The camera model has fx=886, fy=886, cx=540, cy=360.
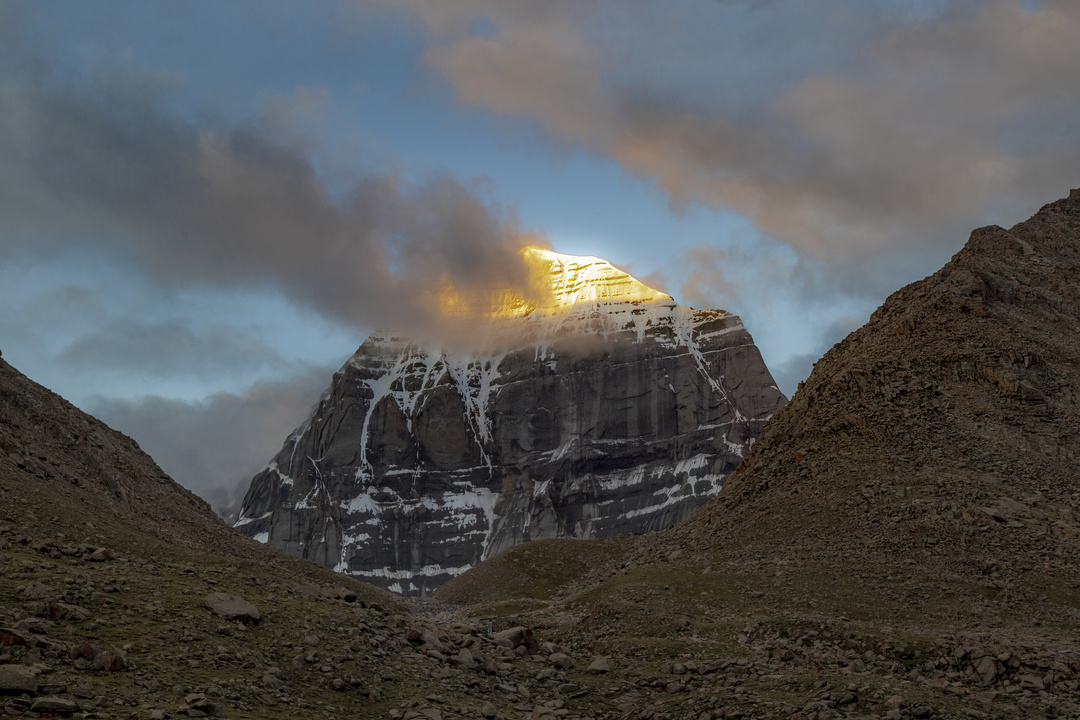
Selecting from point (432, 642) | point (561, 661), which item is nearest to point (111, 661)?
point (432, 642)

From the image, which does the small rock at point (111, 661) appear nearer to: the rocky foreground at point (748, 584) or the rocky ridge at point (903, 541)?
the rocky foreground at point (748, 584)

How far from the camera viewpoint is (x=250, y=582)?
90.4 ft

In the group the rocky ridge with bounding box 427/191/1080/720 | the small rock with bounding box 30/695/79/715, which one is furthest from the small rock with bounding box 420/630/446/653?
the small rock with bounding box 30/695/79/715

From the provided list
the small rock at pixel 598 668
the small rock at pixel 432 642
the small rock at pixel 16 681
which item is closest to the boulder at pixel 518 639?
the small rock at pixel 598 668

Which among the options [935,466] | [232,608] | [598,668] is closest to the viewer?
[232,608]

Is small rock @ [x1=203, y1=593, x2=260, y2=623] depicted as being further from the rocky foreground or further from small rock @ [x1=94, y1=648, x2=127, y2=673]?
small rock @ [x1=94, y1=648, x2=127, y2=673]

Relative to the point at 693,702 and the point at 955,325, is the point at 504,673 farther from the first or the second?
the point at 955,325

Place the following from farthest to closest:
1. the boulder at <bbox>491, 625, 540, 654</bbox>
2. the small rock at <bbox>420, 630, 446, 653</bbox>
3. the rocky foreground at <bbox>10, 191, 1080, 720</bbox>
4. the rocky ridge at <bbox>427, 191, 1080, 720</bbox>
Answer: the boulder at <bbox>491, 625, 540, 654</bbox>
the rocky ridge at <bbox>427, 191, 1080, 720</bbox>
the small rock at <bbox>420, 630, 446, 653</bbox>
the rocky foreground at <bbox>10, 191, 1080, 720</bbox>

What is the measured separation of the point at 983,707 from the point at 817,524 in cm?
2691

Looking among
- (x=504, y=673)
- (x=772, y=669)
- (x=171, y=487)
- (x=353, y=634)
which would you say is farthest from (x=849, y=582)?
(x=171, y=487)

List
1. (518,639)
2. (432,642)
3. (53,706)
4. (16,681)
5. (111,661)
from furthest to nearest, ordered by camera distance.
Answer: (518,639) → (432,642) → (111,661) → (16,681) → (53,706)

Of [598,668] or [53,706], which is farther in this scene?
[598,668]

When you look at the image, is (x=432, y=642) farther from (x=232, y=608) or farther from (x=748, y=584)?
(x=748, y=584)

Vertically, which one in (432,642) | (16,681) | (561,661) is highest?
(16,681)
